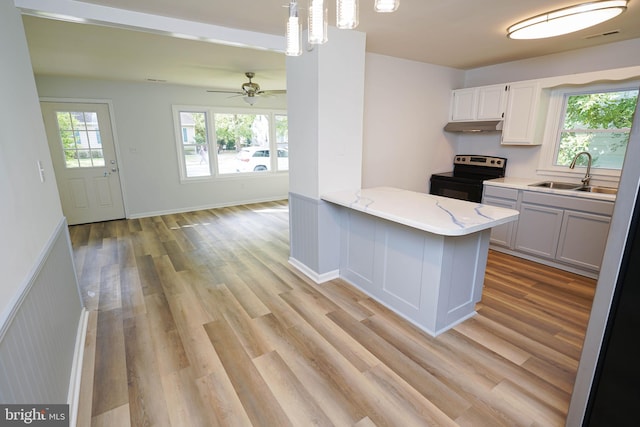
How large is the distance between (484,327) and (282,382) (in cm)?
163

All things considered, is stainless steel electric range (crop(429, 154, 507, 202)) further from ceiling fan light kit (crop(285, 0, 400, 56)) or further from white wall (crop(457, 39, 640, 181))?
ceiling fan light kit (crop(285, 0, 400, 56))

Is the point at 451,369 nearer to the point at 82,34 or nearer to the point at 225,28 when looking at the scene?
the point at 225,28

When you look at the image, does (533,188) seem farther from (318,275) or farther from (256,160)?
(256,160)

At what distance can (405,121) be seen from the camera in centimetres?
405

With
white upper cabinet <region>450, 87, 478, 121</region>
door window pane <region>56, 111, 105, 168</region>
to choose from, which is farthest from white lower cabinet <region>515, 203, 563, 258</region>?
door window pane <region>56, 111, 105, 168</region>

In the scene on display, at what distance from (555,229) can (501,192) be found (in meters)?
0.70

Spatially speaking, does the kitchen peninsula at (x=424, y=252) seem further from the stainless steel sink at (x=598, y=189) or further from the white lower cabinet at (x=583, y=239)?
the stainless steel sink at (x=598, y=189)

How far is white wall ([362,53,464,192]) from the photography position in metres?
3.75

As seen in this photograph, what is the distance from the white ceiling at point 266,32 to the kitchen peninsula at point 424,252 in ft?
5.08

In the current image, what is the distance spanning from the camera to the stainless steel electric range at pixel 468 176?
13.5 ft

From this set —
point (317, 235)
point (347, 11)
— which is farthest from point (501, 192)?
point (347, 11)

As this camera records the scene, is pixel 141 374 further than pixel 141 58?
No

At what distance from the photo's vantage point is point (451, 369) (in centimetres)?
196

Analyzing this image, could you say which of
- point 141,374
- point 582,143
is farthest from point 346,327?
point 582,143
